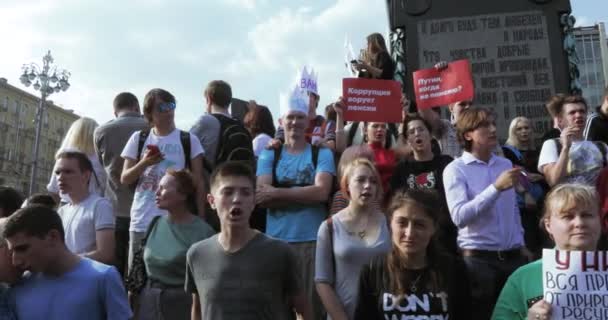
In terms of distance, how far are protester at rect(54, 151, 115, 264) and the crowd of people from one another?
1 cm

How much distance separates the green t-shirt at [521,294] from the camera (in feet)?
8.31

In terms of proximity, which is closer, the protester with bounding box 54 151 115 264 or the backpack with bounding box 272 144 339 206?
the protester with bounding box 54 151 115 264

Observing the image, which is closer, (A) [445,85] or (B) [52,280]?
(B) [52,280]

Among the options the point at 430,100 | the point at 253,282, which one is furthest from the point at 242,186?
the point at 430,100

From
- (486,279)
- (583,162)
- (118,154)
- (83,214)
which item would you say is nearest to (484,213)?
(486,279)

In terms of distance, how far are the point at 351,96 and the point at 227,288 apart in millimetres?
3340

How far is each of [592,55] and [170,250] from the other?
7171cm

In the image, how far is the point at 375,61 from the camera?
23.3 ft

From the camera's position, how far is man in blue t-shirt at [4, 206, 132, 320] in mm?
2826

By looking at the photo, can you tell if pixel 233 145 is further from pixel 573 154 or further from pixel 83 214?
pixel 573 154

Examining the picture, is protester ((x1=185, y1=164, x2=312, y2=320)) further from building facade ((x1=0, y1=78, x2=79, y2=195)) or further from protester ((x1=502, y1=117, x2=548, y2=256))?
building facade ((x1=0, y1=78, x2=79, y2=195))

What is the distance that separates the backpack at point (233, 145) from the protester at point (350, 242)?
1.67 metres

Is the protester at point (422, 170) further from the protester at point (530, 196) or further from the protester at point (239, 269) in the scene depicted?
the protester at point (239, 269)

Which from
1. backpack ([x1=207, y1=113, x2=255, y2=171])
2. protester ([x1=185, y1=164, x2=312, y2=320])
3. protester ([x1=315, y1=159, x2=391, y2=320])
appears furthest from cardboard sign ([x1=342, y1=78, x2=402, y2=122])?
protester ([x1=185, y1=164, x2=312, y2=320])
